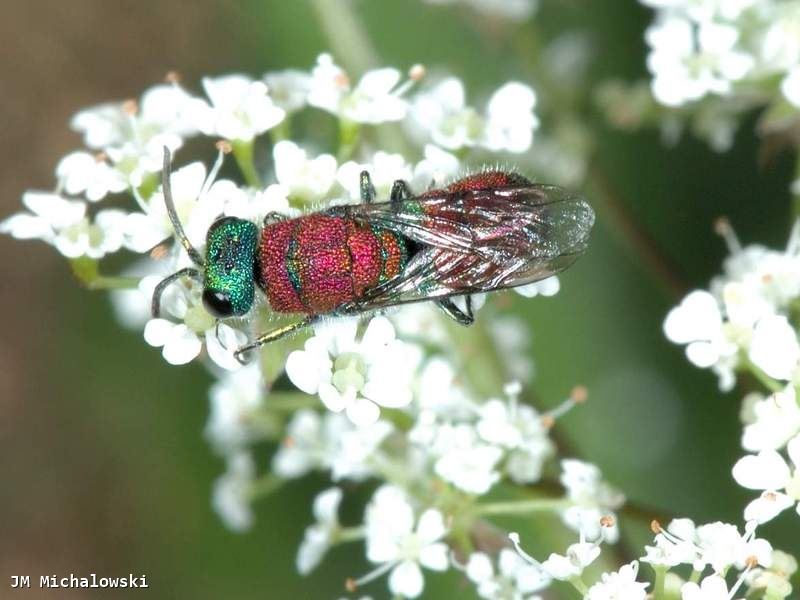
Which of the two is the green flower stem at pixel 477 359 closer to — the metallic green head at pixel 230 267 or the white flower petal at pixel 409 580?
the white flower petal at pixel 409 580

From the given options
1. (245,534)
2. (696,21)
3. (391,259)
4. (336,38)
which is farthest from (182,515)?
(696,21)

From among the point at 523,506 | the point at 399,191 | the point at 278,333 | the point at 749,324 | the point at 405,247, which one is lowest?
the point at 523,506

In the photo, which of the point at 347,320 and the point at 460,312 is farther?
the point at 460,312

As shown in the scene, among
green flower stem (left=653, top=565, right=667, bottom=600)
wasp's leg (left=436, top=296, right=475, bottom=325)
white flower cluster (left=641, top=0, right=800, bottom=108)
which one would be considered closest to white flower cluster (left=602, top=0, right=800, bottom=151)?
white flower cluster (left=641, top=0, right=800, bottom=108)

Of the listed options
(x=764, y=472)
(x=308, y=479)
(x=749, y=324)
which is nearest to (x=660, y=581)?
(x=764, y=472)

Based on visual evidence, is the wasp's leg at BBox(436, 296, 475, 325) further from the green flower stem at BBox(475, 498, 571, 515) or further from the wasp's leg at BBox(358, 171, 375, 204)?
the green flower stem at BBox(475, 498, 571, 515)

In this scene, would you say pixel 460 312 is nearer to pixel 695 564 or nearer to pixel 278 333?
pixel 278 333

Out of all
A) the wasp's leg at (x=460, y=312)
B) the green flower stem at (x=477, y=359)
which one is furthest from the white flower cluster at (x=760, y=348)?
the green flower stem at (x=477, y=359)
